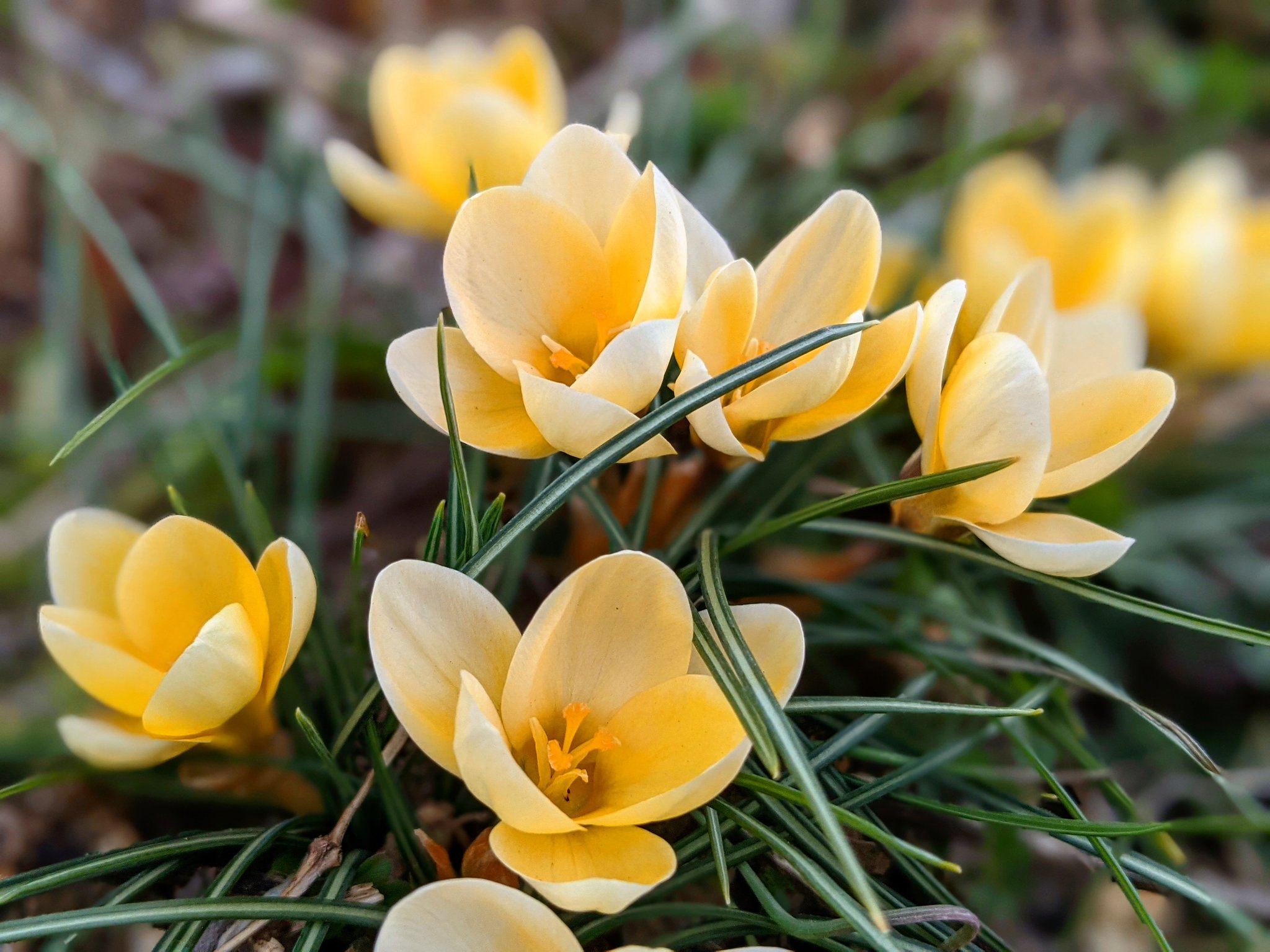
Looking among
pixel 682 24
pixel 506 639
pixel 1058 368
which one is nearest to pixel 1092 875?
pixel 1058 368

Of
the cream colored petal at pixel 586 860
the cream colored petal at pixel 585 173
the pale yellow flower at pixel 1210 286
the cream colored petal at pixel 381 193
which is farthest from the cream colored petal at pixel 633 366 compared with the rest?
the pale yellow flower at pixel 1210 286

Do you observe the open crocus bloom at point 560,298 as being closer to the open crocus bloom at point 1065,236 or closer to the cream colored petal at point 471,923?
the cream colored petal at point 471,923

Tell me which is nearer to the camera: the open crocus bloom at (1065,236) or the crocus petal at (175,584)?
the crocus petal at (175,584)

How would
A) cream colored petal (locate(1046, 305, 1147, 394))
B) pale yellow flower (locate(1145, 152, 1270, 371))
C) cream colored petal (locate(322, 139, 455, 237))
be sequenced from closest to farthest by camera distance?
cream colored petal (locate(1046, 305, 1147, 394)) → cream colored petal (locate(322, 139, 455, 237)) → pale yellow flower (locate(1145, 152, 1270, 371))

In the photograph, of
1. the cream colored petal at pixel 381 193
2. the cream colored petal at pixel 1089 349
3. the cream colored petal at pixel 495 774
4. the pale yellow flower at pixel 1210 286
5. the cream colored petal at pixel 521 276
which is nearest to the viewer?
the cream colored petal at pixel 495 774

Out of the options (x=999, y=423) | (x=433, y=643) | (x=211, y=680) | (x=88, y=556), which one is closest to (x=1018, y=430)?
(x=999, y=423)

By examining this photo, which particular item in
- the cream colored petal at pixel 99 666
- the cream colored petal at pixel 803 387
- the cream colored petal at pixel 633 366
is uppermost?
the cream colored petal at pixel 633 366

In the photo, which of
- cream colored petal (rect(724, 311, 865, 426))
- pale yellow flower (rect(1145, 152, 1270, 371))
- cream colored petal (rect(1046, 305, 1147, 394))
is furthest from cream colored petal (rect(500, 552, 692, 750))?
pale yellow flower (rect(1145, 152, 1270, 371))

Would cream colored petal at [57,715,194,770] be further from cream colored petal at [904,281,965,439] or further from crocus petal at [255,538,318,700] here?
cream colored petal at [904,281,965,439]
